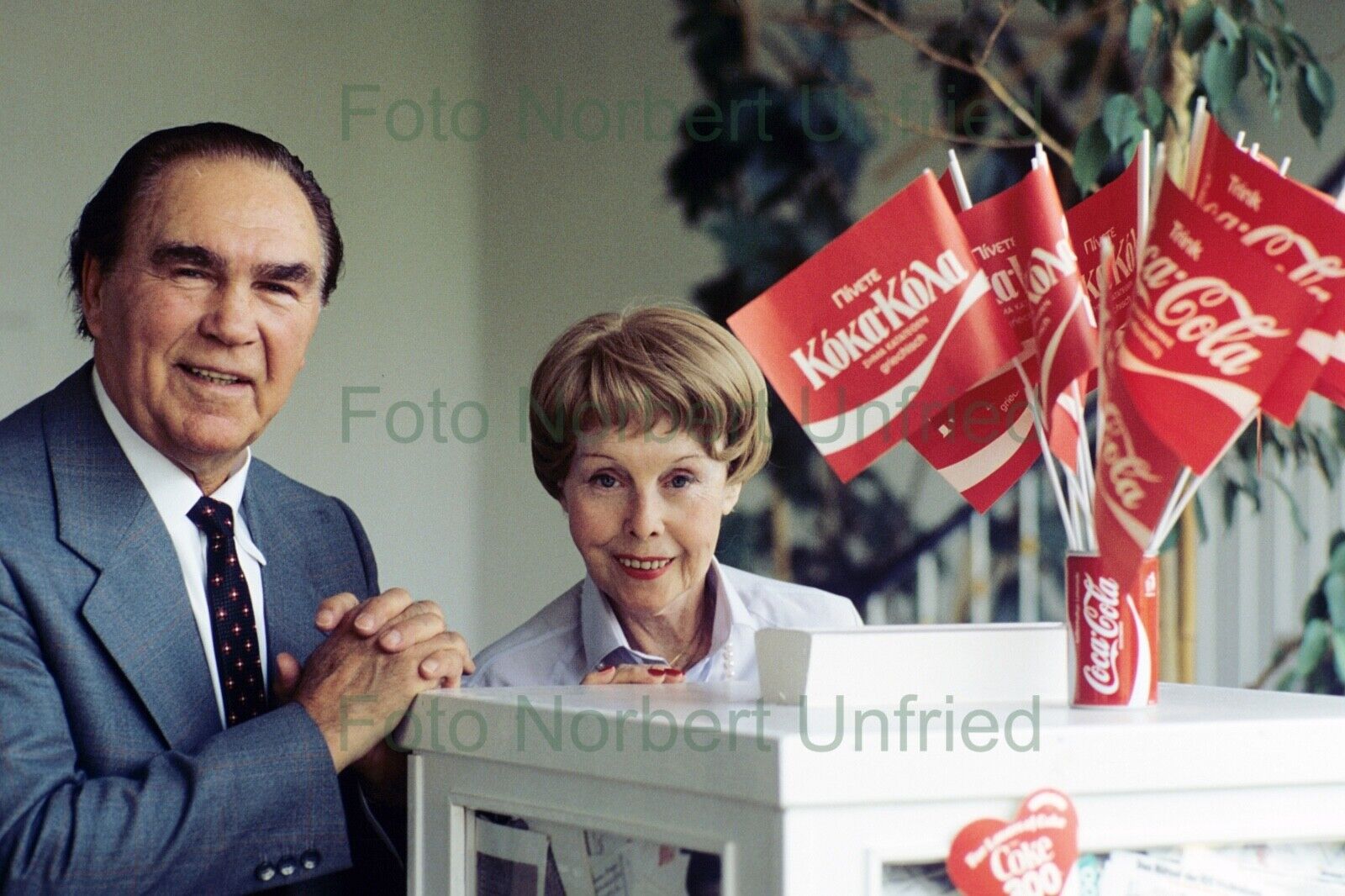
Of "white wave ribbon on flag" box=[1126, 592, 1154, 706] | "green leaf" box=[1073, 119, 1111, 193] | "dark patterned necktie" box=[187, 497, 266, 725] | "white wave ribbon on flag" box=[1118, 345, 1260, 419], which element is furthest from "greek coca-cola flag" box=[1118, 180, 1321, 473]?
"green leaf" box=[1073, 119, 1111, 193]

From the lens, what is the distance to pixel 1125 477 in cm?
94

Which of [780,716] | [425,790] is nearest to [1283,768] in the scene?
[780,716]

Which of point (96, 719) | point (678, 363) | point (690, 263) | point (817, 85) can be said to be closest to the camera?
point (96, 719)

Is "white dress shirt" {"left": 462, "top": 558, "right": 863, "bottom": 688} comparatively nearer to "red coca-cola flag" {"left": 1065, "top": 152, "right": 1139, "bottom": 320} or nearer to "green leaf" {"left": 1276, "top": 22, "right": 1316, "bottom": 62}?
"red coca-cola flag" {"left": 1065, "top": 152, "right": 1139, "bottom": 320}

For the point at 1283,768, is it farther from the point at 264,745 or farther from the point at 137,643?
the point at 137,643

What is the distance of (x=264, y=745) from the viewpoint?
3.44 feet

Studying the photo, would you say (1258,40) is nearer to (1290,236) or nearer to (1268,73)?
(1268,73)

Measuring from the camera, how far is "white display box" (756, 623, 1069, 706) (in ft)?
2.95

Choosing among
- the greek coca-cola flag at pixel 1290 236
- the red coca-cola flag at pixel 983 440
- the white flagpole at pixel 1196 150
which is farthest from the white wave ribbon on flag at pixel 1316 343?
the red coca-cola flag at pixel 983 440

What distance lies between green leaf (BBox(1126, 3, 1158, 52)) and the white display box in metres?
1.82

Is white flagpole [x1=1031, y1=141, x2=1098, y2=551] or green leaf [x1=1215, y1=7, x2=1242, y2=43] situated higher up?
green leaf [x1=1215, y1=7, x2=1242, y2=43]

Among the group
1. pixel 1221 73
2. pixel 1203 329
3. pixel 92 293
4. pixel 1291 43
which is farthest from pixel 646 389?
pixel 1291 43

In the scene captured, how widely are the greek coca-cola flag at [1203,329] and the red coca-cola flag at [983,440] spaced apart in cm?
19

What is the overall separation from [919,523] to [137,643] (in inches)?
119
